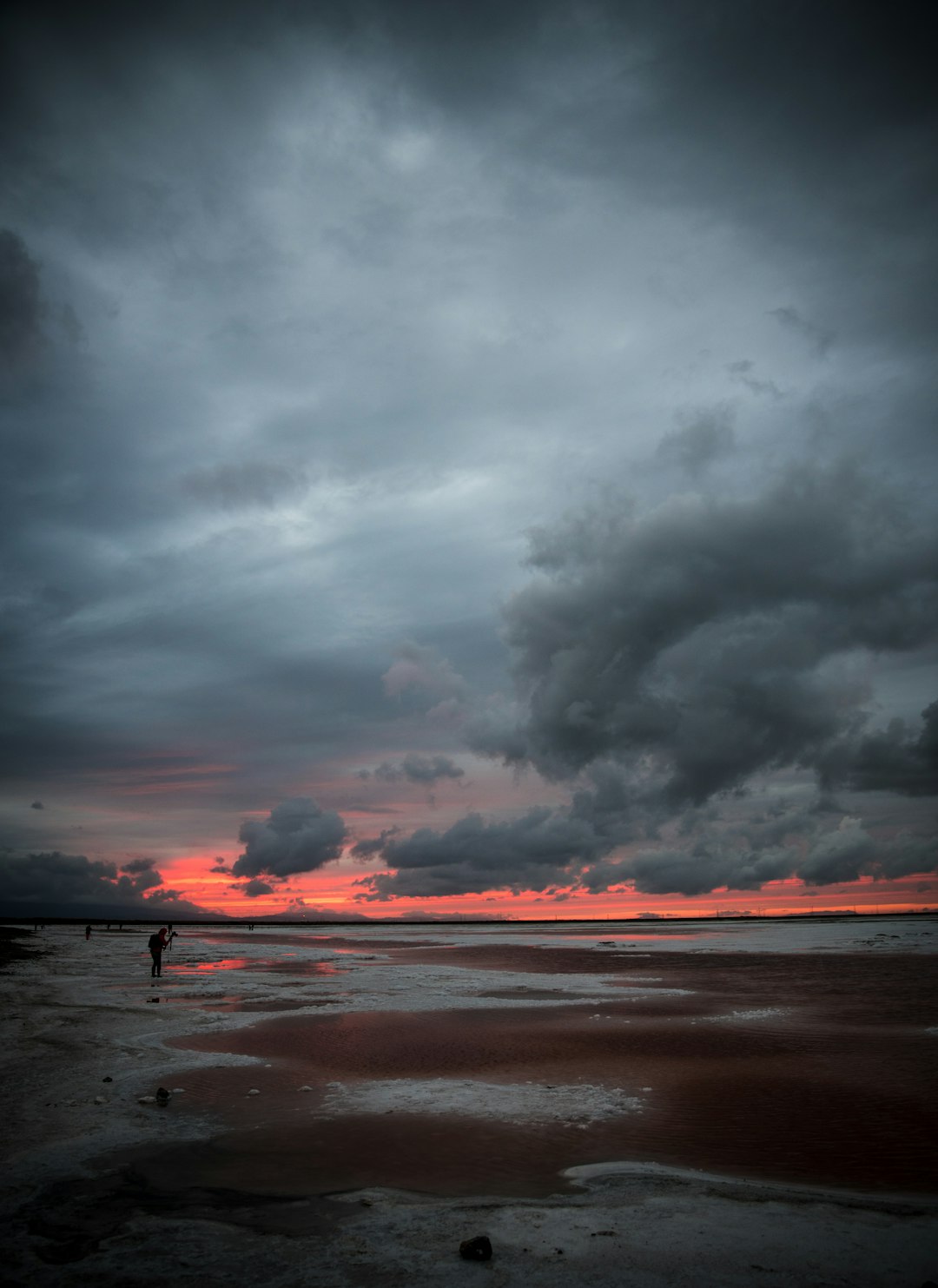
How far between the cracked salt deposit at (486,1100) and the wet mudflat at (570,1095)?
0.23 feet

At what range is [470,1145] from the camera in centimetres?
1181

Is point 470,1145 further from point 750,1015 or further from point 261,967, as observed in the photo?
point 261,967

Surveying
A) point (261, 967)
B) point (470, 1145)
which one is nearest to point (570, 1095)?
point (470, 1145)

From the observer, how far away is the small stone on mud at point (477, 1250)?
7.81m

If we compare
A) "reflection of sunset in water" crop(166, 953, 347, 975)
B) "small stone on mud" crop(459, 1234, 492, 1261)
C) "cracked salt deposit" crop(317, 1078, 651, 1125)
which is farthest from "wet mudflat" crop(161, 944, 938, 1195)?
"reflection of sunset in water" crop(166, 953, 347, 975)

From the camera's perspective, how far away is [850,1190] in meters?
9.89

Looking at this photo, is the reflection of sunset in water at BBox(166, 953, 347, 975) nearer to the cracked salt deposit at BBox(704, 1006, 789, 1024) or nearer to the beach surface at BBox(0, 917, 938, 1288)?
the beach surface at BBox(0, 917, 938, 1288)

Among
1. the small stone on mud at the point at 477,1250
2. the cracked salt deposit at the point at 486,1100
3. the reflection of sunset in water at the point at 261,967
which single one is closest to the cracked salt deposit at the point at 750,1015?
the cracked salt deposit at the point at 486,1100

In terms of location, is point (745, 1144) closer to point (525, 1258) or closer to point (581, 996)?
point (525, 1258)

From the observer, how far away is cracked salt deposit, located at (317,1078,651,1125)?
1368 centimetres

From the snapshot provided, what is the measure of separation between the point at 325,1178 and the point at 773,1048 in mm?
14399

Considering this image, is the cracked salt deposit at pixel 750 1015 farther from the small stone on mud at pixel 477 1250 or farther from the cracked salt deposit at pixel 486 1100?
the small stone on mud at pixel 477 1250

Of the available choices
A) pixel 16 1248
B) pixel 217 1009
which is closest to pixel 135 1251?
pixel 16 1248

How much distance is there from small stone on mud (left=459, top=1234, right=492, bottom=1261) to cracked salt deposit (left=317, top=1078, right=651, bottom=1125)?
18.5 feet
